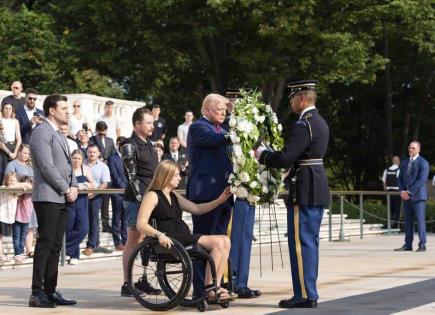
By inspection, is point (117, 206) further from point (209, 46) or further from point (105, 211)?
point (209, 46)

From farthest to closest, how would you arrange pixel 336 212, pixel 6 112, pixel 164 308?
1. pixel 336 212
2. pixel 6 112
3. pixel 164 308

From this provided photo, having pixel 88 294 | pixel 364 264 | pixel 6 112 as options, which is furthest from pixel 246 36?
pixel 88 294

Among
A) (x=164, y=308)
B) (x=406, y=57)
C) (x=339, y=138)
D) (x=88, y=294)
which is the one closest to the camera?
(x=164, y=308)

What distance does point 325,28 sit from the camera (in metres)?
36.1

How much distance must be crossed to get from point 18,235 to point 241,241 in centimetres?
542

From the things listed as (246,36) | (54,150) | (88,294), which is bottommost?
(88,294)

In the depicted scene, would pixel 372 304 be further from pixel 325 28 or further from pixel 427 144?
pixel 427 144

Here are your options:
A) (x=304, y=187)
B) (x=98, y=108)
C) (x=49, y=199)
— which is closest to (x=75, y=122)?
(x=98, y=108)

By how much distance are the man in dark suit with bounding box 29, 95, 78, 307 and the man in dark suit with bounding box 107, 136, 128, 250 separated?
23.5 ft

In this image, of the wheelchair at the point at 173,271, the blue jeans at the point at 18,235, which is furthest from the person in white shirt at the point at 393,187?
the wheelchair at the point at 173,271

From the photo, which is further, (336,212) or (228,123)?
(336,212)

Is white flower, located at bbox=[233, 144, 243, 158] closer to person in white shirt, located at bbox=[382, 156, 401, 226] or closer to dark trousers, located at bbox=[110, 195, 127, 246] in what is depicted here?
dark trousers, located at bbox=[110, 195, 127, 246]

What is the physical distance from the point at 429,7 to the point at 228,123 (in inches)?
1026

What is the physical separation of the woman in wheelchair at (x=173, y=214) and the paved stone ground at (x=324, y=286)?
0.53m
